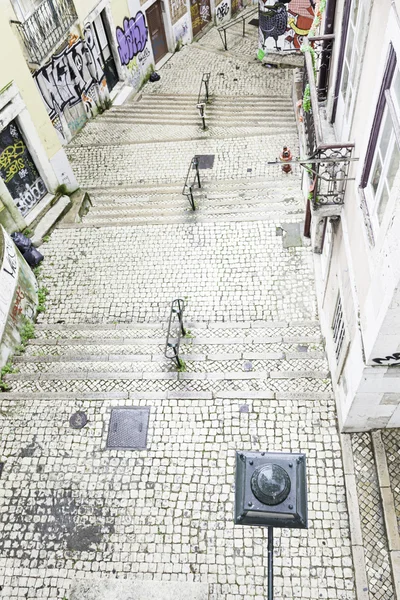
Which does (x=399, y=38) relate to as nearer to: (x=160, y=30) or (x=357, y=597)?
(x=357, y=597)

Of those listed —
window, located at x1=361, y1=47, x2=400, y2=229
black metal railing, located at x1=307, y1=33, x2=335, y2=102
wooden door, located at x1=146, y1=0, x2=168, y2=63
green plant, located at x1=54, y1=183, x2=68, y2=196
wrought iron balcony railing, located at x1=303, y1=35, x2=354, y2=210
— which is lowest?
window, located at x1=361, y1=47, x2=400, y2=229

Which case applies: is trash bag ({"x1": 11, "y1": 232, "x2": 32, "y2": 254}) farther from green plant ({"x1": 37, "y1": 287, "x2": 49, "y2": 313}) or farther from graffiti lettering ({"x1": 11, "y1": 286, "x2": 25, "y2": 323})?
graffiti lettering ({"x1": 11, "y1": 286, "x2": 25, "y2": 323})

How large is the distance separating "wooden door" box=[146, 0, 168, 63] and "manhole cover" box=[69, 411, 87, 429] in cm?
1666

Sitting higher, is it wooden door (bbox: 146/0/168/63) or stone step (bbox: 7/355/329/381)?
wooden door (bbox: 146/0/168/63)

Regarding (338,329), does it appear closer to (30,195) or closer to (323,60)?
(323,60)

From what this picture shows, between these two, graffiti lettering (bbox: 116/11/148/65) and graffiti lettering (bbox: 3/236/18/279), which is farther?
graffiti lettering (bbox: 116/11/148/65)

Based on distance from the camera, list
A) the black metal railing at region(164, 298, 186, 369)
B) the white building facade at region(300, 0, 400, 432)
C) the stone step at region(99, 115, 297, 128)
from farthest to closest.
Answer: the stone step at region(99, 115, 297, 128), the black metal railing at region(164, 298, 186, 369), the white building facade at region(300, 0, 400, 432)

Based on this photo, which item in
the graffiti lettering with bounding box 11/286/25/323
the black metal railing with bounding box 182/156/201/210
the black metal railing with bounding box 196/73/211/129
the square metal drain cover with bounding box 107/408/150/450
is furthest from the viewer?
the black metal railing with bounding box 196/73/211/129

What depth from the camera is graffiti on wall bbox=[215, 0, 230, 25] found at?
2359cm

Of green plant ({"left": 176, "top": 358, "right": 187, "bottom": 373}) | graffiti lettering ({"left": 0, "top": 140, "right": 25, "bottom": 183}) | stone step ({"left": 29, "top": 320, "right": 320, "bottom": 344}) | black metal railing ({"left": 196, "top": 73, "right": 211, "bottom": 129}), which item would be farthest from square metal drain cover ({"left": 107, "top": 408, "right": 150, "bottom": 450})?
black metal railing ({"left": 196, "top": 73, "right": 211, "bottom": 129})

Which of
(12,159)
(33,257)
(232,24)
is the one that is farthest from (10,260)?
(232,24)

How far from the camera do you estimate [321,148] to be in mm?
6547

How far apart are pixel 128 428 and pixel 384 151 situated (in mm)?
5976

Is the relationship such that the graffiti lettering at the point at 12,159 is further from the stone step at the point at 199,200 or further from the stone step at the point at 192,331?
the stone step at the point at 192,331
